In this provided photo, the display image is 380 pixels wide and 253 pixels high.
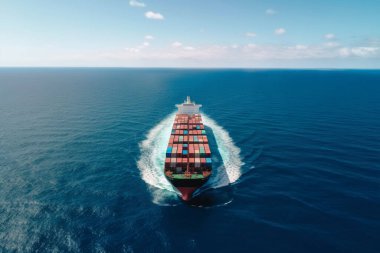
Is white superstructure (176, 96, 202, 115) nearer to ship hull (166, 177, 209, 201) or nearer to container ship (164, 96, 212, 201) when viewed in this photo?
container ship (164, 96, 212, 201)

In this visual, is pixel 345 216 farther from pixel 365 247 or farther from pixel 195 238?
pixel 195 238

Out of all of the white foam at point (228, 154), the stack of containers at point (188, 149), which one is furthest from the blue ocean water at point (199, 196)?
the stack of containers at point (188, 149)

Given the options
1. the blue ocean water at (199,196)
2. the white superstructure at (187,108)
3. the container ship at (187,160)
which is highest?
the white superstructure at (187,108)

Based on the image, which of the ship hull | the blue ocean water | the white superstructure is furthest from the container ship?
the white superstructure

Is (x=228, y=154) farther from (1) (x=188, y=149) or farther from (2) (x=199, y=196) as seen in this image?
(2) (x=199, y=196)

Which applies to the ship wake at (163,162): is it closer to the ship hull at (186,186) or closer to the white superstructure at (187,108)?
the ship hull at (186,186)

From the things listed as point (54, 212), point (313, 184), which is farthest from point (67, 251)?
point (313, 184)

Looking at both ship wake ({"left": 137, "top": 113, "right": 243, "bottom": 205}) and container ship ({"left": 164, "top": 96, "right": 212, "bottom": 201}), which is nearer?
container ship ({"left": 164, "top": 96, "right": 212, "bottom": 201})
